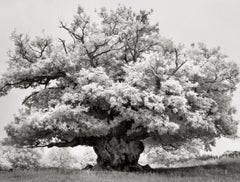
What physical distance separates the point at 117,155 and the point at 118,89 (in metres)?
6.73

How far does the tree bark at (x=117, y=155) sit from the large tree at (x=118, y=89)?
8cm

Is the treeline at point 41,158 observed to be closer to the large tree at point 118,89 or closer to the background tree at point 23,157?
the background tree at point 23,157

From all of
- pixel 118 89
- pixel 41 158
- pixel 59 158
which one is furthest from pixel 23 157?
pixel 118 89

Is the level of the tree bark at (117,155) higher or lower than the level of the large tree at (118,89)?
lower

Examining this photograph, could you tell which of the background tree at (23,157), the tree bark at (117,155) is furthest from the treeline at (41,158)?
the tree bark at (117,155)

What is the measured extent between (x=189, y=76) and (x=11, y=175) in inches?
553

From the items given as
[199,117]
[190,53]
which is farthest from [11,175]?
[190,53]

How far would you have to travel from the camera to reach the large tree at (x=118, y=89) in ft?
85.7

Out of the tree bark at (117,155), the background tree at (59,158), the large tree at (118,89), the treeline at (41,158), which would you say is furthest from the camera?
the background tree at (59,158)

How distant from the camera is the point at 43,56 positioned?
3088 centimetres

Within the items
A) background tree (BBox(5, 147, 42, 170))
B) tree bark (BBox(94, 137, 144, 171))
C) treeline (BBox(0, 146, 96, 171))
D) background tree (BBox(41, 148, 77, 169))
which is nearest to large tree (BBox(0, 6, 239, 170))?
tree bark (BBox(94, 137, 144, 171))

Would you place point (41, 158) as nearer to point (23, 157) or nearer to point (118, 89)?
point (23, 157)

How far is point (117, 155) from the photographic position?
30.0 m

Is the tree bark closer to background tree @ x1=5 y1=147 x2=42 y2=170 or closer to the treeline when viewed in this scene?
the treeline
